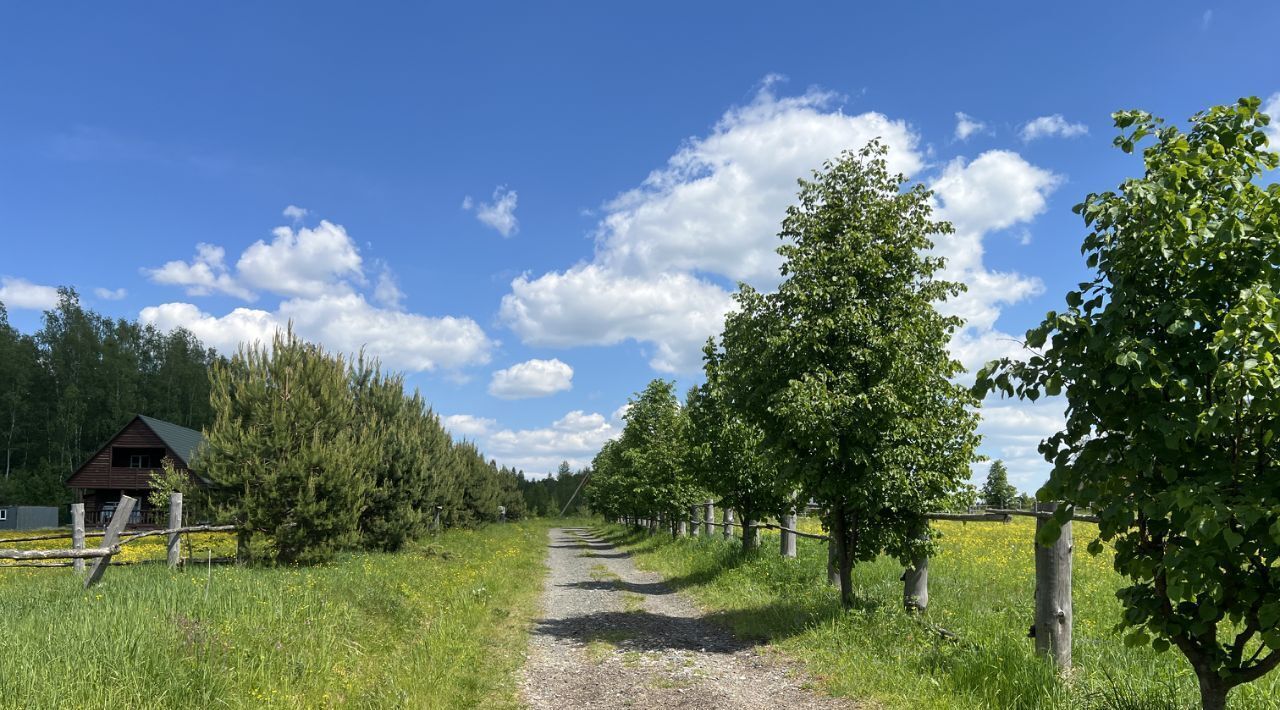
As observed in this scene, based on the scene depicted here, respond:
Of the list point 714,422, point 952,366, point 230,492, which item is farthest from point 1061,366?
point 230,492

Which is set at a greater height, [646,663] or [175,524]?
[175,524]

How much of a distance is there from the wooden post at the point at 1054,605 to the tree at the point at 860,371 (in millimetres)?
2398

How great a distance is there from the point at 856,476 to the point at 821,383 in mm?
1352

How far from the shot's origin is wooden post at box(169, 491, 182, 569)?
14.6 m

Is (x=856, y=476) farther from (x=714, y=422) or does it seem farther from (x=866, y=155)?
(x=714, y=422)

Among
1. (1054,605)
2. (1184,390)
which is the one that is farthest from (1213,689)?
(1054,605)

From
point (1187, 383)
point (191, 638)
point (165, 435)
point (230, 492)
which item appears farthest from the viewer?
Result: point (165, 435)

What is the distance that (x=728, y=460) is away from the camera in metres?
16.8

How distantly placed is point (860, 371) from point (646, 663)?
469 centimetres

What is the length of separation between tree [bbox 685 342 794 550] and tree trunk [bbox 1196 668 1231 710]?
1096cm

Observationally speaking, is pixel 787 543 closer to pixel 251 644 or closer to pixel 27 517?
pixel 251 644

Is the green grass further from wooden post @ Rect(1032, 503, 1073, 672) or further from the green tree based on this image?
wooden post @ Rect(1032, 503, 1073, 672)

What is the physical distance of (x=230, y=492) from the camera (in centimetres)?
1531

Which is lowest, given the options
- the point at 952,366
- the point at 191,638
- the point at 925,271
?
the point at 191,638
